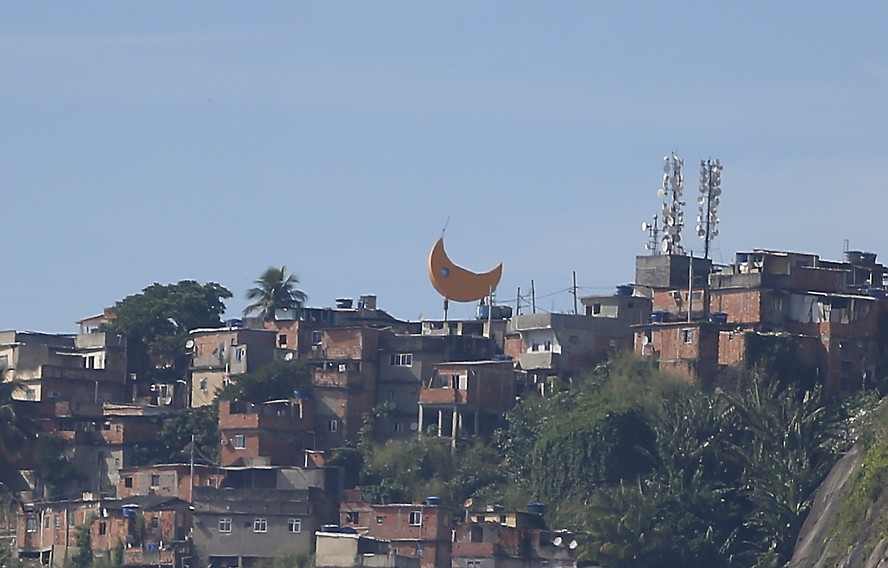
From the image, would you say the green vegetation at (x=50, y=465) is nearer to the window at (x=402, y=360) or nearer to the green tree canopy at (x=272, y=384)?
the green tree canopy at (x=272, y=384)

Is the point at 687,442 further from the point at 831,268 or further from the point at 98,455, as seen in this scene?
the point at 98,455

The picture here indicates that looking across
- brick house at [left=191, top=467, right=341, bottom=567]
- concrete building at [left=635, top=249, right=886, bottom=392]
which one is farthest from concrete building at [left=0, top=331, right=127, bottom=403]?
concrete building at [left=635, top=249, right=886, bottom=392]

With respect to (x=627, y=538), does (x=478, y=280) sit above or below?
above

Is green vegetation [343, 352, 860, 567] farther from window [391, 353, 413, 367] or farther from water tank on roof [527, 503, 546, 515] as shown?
window [391, 353, 413, 367]

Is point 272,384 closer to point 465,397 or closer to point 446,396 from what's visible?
point 446,396

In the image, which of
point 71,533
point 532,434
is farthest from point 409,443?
point 71,533

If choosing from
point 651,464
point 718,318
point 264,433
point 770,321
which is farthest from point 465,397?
point 770,321
